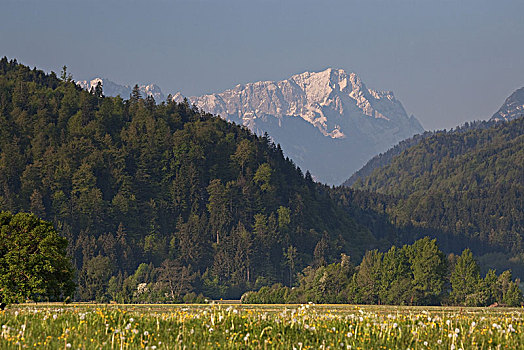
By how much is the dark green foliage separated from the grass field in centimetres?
2156

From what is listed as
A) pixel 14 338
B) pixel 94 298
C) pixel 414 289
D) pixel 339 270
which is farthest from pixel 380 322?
pixel 94 298

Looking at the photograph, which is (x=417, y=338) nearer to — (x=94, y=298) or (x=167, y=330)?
(x=167, y=330)

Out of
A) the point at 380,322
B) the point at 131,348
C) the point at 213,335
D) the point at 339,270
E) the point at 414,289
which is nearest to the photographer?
the point at 131,348

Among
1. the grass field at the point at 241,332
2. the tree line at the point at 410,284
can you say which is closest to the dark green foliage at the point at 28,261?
the grass field at the point at 241,332

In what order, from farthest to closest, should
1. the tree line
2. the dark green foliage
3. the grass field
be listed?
the tree line < the dark green foliage < the grass field

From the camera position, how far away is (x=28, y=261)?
54906 millimetres

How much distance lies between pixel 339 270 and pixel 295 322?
140 m

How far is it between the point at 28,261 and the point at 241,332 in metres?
29.0

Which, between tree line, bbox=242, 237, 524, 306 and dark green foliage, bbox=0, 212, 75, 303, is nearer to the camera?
dark green foliage, bbox=0, 212, 75, 303

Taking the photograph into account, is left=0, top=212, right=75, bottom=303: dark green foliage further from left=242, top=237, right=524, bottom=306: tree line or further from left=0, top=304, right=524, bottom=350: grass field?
left=242, top=237, right=524, bottom=306: tree line

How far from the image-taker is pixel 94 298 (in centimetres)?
18075

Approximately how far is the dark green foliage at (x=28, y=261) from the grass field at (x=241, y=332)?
21.6m

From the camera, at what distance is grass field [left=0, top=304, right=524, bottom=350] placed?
2909 centimetres

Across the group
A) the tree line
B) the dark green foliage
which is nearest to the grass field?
the dark green foliage
